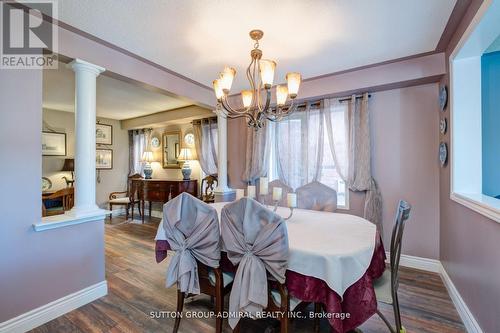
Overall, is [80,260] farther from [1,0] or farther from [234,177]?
[234,177]

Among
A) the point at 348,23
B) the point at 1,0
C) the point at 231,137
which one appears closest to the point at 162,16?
the point at 1,0

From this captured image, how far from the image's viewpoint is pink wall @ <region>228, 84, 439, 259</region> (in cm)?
272

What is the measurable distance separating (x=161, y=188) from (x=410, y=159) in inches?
169

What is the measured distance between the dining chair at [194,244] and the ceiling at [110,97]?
2.16 metres

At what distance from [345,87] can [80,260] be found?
3475 millimetres

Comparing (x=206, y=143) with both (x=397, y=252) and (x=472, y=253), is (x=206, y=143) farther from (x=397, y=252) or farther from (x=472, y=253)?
(x=472, y=253)

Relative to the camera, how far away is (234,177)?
420cm

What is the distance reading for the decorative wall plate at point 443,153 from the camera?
2.36m

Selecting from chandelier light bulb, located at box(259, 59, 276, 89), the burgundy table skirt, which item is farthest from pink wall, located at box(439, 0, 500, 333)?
chandelier light bulb, located at box(259, 59, 276, 89)

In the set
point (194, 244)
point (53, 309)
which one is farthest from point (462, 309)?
point (53, 309)

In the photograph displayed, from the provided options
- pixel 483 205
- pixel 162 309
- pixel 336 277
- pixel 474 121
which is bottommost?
pixel 162 309

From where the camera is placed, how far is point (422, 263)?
277 cm

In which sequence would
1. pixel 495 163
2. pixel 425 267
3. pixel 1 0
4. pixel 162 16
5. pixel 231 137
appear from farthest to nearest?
pixel 231 137, pixel 425 267, pixel 495 163, pixel 162 16, pixel 1 0

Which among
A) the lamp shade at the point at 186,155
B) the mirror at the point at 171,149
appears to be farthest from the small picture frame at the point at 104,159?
the lamp shade at the point at 186,155
